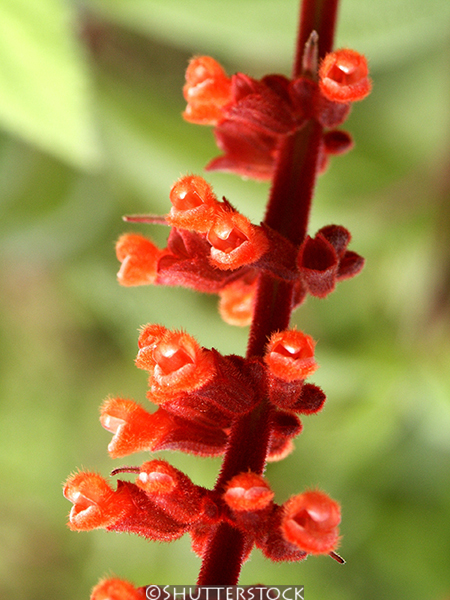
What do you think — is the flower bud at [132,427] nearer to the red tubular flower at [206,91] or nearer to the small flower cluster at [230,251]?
the small flower cluster at [230,251]

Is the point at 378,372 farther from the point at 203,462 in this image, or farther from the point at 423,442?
the point at 203,462

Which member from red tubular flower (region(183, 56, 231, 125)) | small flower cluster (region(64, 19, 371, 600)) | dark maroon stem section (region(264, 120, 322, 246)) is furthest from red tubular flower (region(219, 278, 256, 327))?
red tubular flower (region(183, 56, 231, 125))

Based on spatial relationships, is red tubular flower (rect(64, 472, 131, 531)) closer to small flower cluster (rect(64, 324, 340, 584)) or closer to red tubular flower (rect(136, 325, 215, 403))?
Result: small flower cluster (rect(64, 324, 340, 584))

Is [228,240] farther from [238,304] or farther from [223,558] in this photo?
[223,558]

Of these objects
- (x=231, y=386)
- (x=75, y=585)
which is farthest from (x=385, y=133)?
(x=75, y=585)

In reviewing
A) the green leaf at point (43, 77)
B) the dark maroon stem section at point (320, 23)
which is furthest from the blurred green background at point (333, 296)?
the dark maroon stem section at point (320, 23)

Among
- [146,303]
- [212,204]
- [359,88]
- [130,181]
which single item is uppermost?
[130,181]

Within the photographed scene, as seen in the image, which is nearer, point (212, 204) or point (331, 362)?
point (212, 204)
